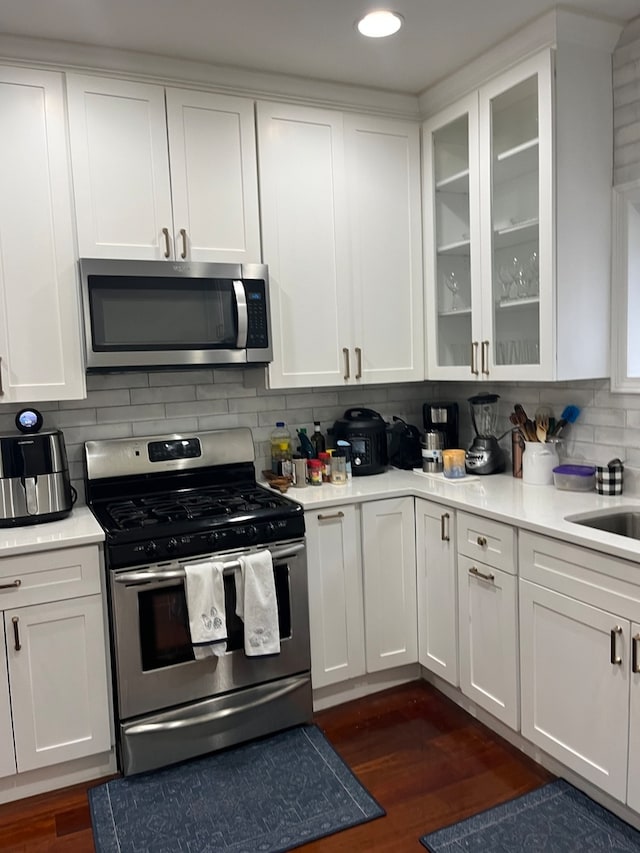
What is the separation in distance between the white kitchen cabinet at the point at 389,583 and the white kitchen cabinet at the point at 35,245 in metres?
1.35

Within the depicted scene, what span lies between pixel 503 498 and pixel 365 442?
0.74 metres

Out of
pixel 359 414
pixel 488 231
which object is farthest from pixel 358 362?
→ pixel 488 231

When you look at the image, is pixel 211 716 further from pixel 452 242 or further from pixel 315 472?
pixel 452 242

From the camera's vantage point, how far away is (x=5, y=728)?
2.19 metres

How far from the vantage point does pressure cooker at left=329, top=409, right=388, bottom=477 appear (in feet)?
10.1

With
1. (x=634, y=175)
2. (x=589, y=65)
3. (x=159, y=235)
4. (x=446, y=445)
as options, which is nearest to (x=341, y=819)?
(x=446, y=445)

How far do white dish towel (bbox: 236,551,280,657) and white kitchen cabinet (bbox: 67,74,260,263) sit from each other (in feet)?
4.04

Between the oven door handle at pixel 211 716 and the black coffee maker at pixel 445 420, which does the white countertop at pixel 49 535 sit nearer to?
the oven door handle at pixel 211 716

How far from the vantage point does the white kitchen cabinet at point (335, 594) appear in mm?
2664

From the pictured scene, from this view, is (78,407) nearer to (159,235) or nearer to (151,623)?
(159,235)

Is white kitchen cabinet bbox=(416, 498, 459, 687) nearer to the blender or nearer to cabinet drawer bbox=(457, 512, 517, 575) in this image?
cabinet drawer bbox=(457, 512, 517, 575)

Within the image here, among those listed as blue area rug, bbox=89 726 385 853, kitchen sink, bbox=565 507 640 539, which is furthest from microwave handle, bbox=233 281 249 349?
blue area rug, bbox=89 726 385 853

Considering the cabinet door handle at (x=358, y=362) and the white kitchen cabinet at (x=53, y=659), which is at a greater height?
the cabinet door handle at (x=358, y=362)

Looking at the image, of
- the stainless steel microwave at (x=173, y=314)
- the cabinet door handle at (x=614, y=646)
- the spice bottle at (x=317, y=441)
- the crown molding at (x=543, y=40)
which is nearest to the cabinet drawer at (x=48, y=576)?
the stainless steel microwave at (x=173, y=314)
